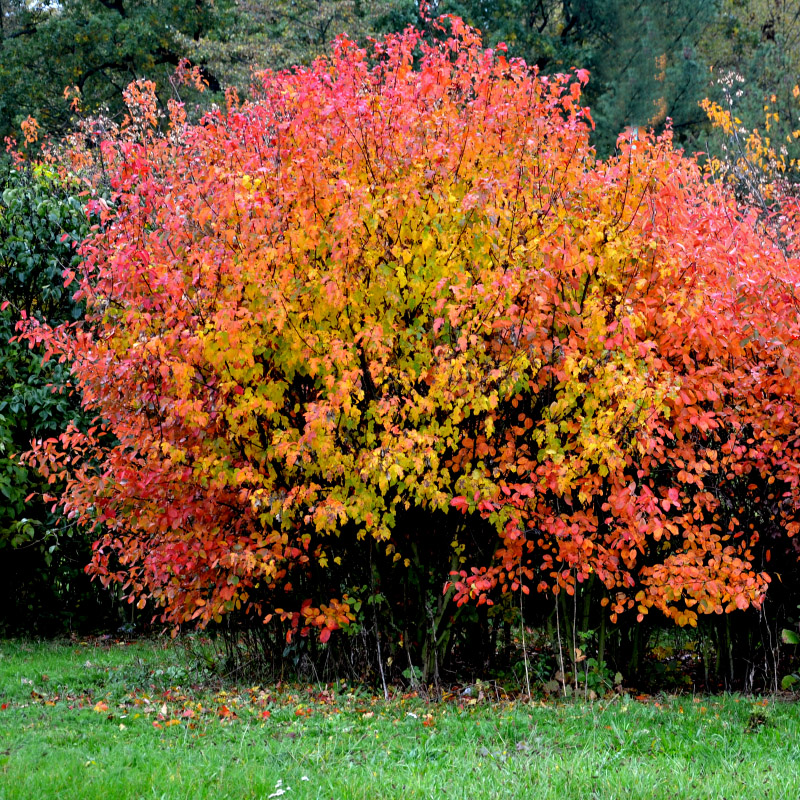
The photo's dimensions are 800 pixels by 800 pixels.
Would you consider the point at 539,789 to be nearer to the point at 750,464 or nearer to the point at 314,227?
the point at 750,464

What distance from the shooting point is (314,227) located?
202 inches

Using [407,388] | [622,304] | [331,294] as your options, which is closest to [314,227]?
[331,294]

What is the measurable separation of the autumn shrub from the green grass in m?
0.62

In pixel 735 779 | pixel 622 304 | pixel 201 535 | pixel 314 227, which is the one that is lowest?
pixel 735 779

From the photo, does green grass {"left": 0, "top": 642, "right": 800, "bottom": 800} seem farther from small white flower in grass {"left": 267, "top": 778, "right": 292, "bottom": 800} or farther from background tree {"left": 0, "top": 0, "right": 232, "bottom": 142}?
background tree {"left": 0, "top": 0, "right": 232, "bottom": 142}

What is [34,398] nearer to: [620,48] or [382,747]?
[382,747]

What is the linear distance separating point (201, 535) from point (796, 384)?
373 centimetres

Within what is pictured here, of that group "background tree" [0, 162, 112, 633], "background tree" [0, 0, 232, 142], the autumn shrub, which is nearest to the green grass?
the autumn shrub

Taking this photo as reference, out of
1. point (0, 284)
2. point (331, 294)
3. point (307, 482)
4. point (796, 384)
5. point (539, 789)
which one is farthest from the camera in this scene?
point (0, 284)

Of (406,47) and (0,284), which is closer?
(406,47)

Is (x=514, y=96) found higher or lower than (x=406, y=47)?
lower

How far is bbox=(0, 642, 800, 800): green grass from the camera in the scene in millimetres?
3994

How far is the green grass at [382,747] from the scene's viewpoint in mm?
3994

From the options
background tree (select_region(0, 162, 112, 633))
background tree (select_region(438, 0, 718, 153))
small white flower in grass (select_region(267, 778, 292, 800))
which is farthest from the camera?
background tree (select_region(438, 0, 718, 153))
